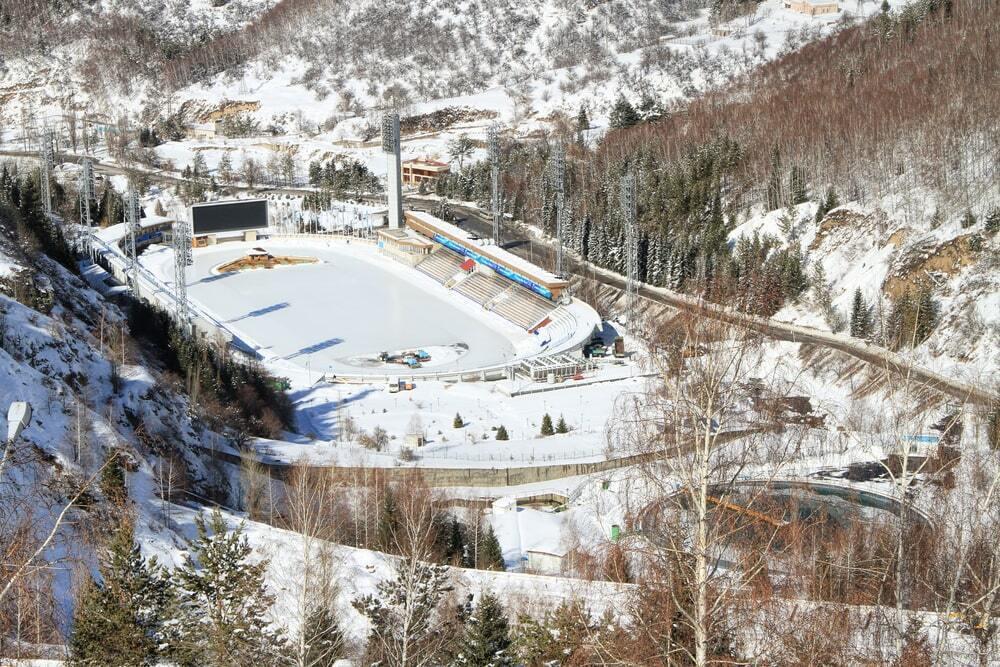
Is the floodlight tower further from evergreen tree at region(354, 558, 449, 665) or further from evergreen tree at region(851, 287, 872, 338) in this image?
evergreen tree at region(354, 558, 449, 665)

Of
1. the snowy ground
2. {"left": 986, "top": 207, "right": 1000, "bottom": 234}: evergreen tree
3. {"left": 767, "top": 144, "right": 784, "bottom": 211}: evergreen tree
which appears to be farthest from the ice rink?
{"left": 986, "top": 207, "right": 1000, "bottom": 234}: evergreen tree

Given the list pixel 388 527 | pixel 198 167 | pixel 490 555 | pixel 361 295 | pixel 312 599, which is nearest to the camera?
pixel 312 599

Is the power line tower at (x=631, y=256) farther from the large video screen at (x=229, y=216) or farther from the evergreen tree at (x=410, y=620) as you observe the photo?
the evergreen tree at (x=410, y=620)

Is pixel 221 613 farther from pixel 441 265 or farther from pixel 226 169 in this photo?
pixel 226 169

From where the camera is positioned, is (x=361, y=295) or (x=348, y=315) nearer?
(x=348, y=315)

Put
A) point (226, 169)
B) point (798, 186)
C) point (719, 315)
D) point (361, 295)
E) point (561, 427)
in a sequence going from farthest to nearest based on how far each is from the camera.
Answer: point (226, 169) < point (361, 295) < point (798, 186) < point (561, 427) < point (719, 315)

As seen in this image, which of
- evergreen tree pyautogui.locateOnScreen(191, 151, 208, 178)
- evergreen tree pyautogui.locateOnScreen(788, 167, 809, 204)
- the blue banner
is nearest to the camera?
the blue banner

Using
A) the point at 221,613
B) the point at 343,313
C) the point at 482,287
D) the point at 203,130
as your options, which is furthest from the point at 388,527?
the point at 203,130
